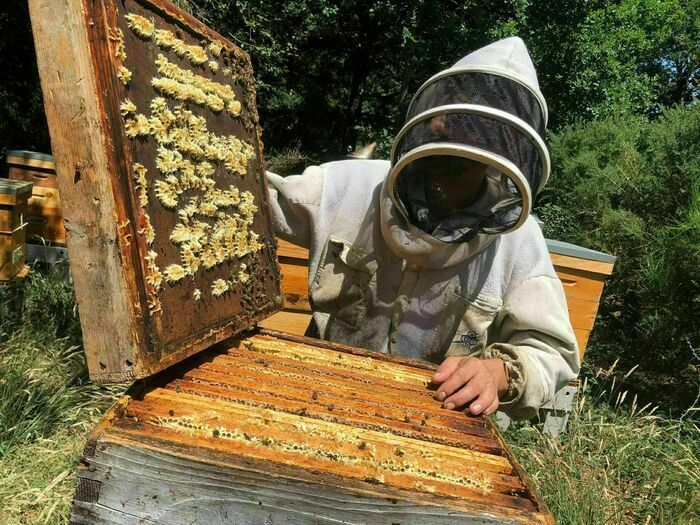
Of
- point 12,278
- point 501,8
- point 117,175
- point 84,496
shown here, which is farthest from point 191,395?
point 501,8

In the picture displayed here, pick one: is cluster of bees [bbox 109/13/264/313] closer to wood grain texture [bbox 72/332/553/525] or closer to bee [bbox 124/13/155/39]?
bee [bbox 124/13/155/39]

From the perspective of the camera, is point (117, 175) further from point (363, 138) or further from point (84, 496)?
point (363, 138)

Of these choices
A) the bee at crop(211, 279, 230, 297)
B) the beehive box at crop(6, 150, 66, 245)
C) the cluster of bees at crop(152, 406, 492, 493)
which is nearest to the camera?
the cluster of bees at crop(152, 406, 492, 493)

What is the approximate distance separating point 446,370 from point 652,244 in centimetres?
510

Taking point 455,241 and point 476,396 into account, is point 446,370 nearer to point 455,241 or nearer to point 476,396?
point 476,396

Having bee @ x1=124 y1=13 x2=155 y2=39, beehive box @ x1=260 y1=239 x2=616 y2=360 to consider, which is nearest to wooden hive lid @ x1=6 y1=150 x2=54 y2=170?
beehive box @ x1=260 y1=239 x2=616 y2=360

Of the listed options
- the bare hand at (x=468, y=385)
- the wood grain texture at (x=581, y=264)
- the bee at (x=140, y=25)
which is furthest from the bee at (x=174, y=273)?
the wood grain texture at (x=581, y=264)

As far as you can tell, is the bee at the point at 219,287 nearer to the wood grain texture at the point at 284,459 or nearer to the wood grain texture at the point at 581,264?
the wood grain texture at the point at 284,459

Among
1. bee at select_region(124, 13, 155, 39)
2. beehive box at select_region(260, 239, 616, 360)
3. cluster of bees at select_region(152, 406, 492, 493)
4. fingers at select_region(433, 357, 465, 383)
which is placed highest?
bee at select_region(124, 13, 155, 39)

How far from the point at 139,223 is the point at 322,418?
2.26 feet

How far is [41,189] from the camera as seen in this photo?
19.5 ft

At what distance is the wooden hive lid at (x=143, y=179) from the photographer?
4.29 feet

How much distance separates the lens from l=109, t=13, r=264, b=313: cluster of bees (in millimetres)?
1437

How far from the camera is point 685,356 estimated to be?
552 centimetres
